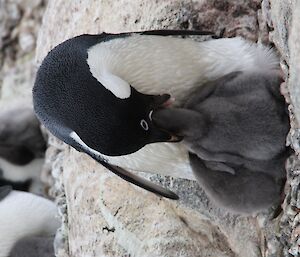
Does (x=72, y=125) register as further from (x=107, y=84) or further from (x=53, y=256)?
(x=53, y=256)

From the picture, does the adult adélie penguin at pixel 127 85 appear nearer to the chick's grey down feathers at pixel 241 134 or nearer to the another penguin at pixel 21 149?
the chick's grey down feathers at pixel 241 134

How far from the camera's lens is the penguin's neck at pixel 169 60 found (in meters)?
1.98

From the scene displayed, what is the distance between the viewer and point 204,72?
2080 millimetres

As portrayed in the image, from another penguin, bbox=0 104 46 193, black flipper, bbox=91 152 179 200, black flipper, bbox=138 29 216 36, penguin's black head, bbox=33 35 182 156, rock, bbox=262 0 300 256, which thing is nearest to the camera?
rock, bbox=262 0 300 256

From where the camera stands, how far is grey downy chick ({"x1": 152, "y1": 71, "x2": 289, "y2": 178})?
181 cm

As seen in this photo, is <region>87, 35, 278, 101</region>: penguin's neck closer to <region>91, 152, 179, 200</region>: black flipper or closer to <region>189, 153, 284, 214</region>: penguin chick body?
<region>189, 153, 284, 214</region>: penguin chick body

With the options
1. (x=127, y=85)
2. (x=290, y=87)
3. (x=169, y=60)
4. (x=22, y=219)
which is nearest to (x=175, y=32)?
(x=169, y=60)

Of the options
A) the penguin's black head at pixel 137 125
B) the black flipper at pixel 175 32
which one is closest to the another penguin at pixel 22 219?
the black flipper at pixel 175 32

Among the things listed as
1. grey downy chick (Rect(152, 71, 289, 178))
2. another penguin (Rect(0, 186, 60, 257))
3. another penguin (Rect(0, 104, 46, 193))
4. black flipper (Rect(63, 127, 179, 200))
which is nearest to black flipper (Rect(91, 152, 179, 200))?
black flipper (Rect(63, 127, 179, 200))

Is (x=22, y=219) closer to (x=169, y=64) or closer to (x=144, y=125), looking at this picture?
(x=169, y=64)

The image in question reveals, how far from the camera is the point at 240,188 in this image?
6.21ft

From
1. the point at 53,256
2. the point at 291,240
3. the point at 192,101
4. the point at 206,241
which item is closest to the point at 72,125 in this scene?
the point at 192,101

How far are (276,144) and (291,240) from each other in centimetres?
21

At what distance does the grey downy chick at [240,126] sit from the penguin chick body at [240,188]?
0.07 feet
